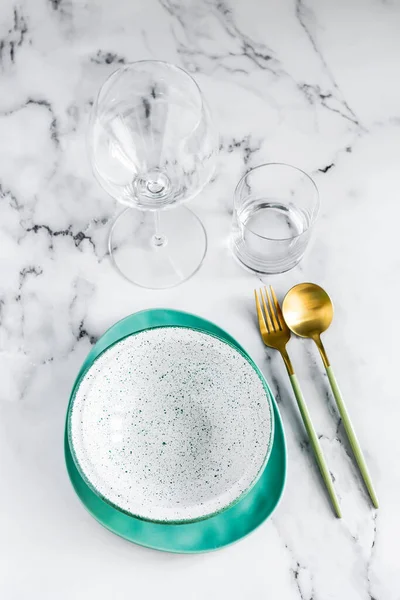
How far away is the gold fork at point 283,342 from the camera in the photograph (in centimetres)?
79

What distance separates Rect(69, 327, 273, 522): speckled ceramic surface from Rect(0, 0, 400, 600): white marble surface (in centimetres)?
8

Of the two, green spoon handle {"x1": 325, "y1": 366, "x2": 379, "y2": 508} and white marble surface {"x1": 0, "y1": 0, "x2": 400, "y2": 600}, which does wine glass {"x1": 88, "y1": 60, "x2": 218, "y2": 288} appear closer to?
white marble surface {"x1": 0, "y1": 0, "x2": 400, "y2": 600}

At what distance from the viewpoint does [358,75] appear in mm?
946

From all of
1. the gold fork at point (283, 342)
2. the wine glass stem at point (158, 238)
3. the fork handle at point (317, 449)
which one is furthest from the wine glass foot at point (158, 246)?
the fork handle at point (317, 449)

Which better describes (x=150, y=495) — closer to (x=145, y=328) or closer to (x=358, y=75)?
(x=145, y=328)

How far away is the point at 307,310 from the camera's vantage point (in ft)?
2.77

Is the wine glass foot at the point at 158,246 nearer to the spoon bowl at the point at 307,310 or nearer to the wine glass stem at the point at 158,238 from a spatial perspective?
the wine glass stem at the point at 158,238

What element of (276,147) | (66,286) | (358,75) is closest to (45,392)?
(66,286)

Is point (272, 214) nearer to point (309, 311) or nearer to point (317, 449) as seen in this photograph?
point (309, 311)

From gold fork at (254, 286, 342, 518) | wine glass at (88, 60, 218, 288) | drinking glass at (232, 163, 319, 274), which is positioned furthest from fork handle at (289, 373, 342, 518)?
wine glass at (88, 60, 218, 288)

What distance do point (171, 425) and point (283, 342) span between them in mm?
169

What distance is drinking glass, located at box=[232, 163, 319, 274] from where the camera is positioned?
2.86 feet

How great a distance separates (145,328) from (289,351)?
0.64 ft

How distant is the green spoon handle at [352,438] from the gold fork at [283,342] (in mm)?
39
